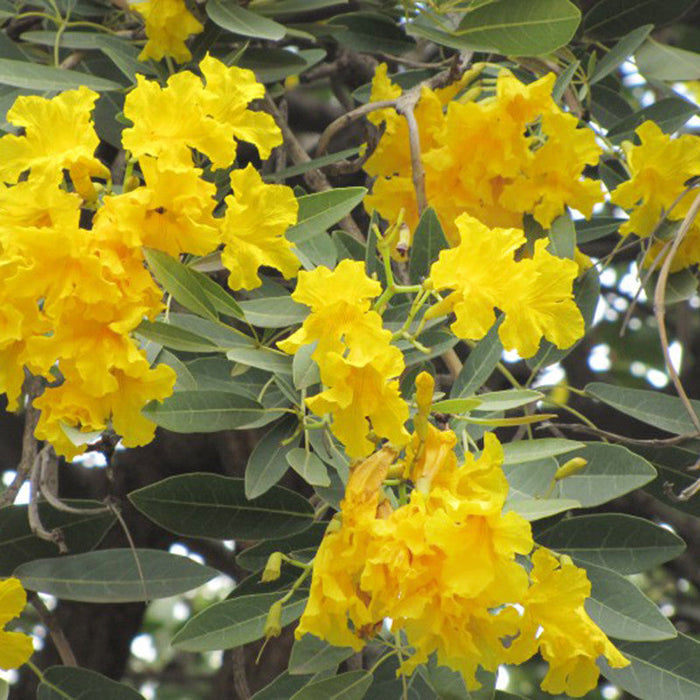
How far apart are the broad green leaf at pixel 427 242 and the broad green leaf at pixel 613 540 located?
32 cm

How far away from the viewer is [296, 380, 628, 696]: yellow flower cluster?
3.12 feet

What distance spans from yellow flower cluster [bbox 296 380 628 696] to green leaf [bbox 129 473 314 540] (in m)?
0.24

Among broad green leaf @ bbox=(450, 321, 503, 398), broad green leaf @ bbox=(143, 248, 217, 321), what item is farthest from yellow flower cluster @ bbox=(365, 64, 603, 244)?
broad green leaf @ bbox=(143, 248, 217, 321)

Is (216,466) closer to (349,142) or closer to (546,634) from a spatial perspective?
(349,142)

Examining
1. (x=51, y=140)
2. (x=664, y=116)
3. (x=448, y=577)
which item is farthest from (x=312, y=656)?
(x=664, y=116)

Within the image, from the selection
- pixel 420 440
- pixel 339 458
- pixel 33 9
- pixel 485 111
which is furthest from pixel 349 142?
pixel 420 440

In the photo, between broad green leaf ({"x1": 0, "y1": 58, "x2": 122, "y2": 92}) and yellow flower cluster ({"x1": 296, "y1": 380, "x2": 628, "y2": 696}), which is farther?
broad green leaf ({"x1": 0, "y1": 58, "x2": 122, "y2": 92})

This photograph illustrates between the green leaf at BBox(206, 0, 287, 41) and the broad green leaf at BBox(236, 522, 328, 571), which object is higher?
the green leaf at BBox(206, 0, 287, 41)

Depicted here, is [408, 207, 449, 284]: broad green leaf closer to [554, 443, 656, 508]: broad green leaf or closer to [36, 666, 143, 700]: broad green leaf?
[554, 443, 656, 508]: broad green leaf

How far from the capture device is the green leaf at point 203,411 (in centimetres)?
113

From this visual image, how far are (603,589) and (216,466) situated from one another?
1062 millimetres

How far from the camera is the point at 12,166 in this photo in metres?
1.14

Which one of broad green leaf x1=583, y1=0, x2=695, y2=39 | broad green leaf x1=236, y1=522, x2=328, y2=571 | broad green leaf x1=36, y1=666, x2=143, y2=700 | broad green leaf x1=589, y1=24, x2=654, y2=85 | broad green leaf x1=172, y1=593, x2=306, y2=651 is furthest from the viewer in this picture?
broad green leaf x1=583, y1=0, x2=695, y2=39

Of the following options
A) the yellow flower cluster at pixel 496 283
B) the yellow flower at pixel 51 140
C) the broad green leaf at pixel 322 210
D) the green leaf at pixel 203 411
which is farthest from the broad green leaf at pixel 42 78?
the yellow flower cluster at pixel 496 283
